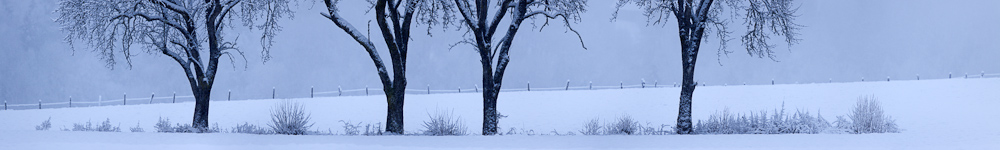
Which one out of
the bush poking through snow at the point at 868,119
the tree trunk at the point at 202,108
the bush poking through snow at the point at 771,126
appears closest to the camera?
the bush poking through snow at the point at 868,119

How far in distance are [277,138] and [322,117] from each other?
16.9 meters

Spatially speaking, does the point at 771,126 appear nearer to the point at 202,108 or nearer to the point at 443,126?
the point at 443,126

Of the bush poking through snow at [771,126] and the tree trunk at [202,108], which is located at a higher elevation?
the tree trunk at [202,108]

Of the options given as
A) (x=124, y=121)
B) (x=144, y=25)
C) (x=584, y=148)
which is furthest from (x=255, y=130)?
(x=124, y=121)

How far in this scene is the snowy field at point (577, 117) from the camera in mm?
13008

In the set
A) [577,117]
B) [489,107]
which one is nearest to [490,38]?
[489,107]

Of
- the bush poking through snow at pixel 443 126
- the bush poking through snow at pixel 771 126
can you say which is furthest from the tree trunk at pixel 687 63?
the bush poking through snow at pixel 443 126

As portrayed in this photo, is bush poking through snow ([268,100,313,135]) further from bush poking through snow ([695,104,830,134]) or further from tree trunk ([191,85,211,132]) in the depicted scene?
bush poking through snow ([695,104,830,134])

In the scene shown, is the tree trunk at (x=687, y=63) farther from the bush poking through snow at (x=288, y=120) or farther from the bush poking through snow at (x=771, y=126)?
the bush poking through snow at (x=288, y=120)

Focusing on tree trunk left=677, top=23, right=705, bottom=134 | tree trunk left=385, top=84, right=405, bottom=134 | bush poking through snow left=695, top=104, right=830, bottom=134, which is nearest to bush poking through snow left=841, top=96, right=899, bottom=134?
bush poking through snow left=695, top=104, right=830, bottom=134

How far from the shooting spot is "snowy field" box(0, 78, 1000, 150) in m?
13.0

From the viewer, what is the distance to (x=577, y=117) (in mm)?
29391

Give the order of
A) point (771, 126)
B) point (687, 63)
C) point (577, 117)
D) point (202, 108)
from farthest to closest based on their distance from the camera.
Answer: point (577, 117) < point (202, 108) < point (687, 63) < point (771, 126)

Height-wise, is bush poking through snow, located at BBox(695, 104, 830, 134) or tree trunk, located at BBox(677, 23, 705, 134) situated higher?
tree trunk, located at BBox(677, 23, 705, 134)
